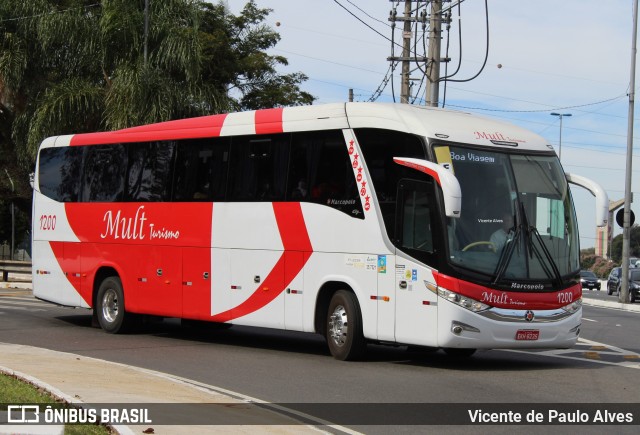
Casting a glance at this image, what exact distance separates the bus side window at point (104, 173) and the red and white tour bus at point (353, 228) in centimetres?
10

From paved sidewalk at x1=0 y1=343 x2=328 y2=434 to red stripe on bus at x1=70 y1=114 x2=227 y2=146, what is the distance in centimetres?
523

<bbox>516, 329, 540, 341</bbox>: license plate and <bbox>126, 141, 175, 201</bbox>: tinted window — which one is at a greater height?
<bbox>126, 141, 175, 201</bbox>: tinted window

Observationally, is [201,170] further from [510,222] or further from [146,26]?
[146,26]

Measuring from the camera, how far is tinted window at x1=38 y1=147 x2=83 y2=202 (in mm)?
20797

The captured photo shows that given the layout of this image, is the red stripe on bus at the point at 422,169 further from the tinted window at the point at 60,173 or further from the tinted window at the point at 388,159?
the tinted window at the point at 60,173

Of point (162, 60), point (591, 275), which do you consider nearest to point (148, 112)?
point (162, 60)

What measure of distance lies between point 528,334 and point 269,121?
559cm

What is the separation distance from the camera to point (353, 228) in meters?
15.1

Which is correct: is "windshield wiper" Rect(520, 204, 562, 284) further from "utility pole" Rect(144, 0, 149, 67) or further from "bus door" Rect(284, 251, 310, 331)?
"utility pole" Rect(144, 0, 149, 67)

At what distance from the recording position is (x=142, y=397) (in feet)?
35.0

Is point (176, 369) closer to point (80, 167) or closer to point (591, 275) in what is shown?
point (80, 167)

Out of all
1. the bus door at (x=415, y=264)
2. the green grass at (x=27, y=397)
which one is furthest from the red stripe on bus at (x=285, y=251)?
the green grass at (x=27, y=397)

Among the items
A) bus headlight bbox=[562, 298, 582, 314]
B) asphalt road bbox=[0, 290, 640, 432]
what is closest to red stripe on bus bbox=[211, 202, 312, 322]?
asphalt road bbox=[0, 290, 640, 432]

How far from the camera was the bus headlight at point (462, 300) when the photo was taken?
45.1ft
